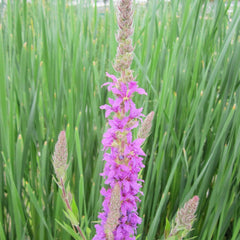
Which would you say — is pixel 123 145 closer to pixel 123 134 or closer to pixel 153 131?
pixel 123 134

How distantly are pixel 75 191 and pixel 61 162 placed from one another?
49 cm

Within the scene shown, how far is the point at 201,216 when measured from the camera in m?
0.94

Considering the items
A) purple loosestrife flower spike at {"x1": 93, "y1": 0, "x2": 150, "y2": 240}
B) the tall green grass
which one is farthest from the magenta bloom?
the tall green grass

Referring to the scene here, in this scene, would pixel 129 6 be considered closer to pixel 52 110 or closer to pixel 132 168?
pixel 132 168

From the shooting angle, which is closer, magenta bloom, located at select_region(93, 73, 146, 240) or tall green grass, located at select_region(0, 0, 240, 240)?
magenta bloom, located at select_region(93, 73, 146, 240)

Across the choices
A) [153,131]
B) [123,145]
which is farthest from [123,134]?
[153,131]

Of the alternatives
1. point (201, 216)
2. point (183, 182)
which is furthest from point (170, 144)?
point (201, 216)

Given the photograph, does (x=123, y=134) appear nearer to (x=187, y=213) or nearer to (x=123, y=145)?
(x=123, y=145)

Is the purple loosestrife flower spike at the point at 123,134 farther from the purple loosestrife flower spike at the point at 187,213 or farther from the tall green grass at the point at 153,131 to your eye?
the tall green grass at the point at 153,131

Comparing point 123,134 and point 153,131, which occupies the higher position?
point 123,134

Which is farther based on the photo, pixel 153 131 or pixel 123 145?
pixel 153 131

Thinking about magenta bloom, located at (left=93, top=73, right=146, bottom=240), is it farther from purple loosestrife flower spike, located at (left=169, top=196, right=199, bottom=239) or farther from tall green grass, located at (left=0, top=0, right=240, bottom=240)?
tall green grass, located at (left=0, top=0, right=240, bottom=240)

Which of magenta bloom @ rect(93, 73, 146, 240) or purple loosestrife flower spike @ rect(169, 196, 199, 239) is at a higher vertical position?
magenta bloom @ rect(93, 73, 146, 240)

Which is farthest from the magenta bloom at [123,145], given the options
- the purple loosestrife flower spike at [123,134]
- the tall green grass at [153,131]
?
the tall green grass at [153,131]
